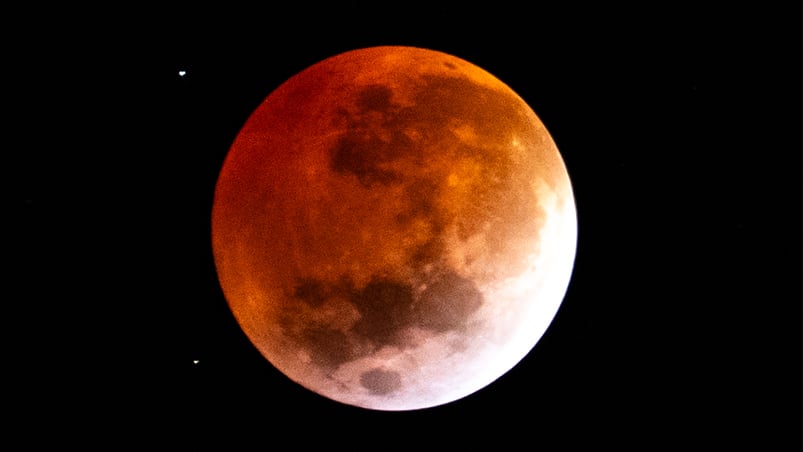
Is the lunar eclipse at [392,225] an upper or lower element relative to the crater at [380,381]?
upper

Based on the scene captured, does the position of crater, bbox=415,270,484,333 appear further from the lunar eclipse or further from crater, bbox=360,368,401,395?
crater, bbox=360,368,401,395

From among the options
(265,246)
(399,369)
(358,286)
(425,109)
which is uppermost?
(425,109)

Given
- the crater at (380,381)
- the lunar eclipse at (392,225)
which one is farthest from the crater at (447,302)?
the crater at (380,381)

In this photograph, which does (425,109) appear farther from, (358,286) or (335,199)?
(358,286)

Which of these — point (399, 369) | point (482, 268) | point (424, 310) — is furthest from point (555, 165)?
point (399, 369)

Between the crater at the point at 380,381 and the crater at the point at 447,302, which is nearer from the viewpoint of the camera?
the crater at the point at 447,302

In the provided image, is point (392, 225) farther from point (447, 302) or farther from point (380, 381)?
point (380, 381)

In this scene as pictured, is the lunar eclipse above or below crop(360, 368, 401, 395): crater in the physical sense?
above

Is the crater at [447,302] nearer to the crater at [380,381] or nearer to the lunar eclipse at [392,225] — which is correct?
the lunar eclipse at [392,225]

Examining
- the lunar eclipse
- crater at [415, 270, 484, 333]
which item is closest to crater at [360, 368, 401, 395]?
the lunar eclipse
